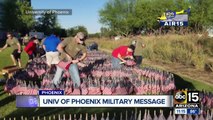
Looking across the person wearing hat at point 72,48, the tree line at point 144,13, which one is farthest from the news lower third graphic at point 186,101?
the tree line at point 144,13

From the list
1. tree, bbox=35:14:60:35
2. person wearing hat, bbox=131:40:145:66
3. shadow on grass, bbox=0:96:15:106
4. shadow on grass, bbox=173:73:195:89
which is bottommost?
shadow on grass, bbox=173:73:195:89

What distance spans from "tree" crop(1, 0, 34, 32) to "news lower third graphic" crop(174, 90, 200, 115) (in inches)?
2485

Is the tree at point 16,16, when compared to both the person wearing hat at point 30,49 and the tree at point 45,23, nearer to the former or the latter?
the tree at point 45,23

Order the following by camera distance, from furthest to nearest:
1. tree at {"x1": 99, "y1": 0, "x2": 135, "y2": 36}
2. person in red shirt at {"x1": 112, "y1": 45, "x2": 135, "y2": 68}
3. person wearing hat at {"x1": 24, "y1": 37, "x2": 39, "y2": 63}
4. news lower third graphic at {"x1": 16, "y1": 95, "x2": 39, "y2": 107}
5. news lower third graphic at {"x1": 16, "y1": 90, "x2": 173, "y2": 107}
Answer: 1. tree at {"x1": 99, "y1": 0, "x2": 135, "y2": 36}
2. person wearing hat at {"x1": 24, "y1": 37, "x2": 39, "y2": 63}
3. person in red shirt at {"x1": 112, "y1": 45, "x2": 135, "y2": 68}
4. news lower third graphic at {"x1": 16, "y1": 95, "x2": 39, "y2": 107}
5. news lower third graphic at {"x1": 16, "y1": 90, "x2": 173, "y2": 107}

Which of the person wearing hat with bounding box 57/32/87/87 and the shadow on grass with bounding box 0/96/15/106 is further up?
the person wearing hat with bounding box 57/32/87/87

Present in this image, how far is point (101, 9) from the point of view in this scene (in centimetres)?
Answer: 7844

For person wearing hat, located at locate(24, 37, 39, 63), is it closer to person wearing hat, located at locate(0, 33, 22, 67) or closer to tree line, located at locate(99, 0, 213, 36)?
person wearing hat, located at locate(0, 33, 22, 67)

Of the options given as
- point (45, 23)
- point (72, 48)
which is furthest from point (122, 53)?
point (45, 23)

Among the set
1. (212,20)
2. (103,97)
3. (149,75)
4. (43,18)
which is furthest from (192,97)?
(43,18)

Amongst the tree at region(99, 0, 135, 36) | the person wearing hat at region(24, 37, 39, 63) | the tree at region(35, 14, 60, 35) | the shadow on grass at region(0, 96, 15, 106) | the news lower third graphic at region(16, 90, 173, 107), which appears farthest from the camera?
the tree at region(35, 14, 60, 35)

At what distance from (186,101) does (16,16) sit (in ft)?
211

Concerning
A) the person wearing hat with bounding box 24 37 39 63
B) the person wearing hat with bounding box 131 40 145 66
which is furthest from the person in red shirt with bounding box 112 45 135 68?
the person wearing hat with bounding box 24 37 39 63

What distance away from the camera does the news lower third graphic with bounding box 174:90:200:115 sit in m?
3.39

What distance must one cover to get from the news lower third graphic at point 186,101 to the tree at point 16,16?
63.1m
